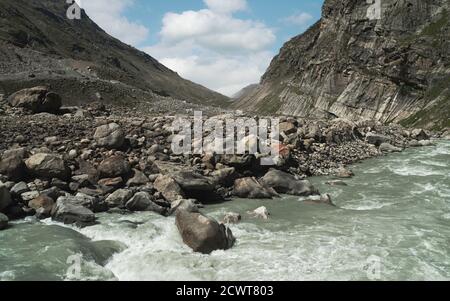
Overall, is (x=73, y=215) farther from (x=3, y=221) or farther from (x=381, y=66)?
(x=381, y=66)

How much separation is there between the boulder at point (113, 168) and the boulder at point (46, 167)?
2018 mm

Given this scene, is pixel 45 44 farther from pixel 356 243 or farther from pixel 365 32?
pixel 356 243

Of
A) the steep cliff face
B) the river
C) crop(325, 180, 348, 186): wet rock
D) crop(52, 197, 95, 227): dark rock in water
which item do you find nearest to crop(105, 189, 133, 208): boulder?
the river

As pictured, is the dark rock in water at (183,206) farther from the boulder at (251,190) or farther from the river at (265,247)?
the boulder at (251,190)

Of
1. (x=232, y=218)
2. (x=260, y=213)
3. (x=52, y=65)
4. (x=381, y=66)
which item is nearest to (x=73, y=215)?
(x=232, y=218)

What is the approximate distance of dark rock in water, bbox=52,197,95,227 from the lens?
66.4 ft

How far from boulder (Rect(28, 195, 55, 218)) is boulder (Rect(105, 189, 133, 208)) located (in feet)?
8.83

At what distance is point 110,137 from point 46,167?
19.8 ft

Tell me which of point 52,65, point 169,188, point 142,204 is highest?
point 52,65

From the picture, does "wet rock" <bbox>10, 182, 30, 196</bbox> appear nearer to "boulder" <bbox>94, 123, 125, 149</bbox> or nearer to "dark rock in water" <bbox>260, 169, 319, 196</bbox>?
"boulder" <bbox>94, 123, 125, 149</bbox>

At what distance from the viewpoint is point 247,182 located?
26.5m

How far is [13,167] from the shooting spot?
24.0m

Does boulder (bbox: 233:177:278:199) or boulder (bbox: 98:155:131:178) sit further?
boulder (bbox: 233:177:278:199)
